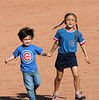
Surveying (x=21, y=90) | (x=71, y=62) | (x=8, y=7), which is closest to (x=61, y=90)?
(x=21, y=90)

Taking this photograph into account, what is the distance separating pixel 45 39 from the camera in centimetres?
1536

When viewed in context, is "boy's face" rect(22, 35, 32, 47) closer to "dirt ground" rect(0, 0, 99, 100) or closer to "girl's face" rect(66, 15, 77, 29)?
"girl's face" rect(66, 15, 77, 29)

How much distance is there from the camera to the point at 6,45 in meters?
14.8

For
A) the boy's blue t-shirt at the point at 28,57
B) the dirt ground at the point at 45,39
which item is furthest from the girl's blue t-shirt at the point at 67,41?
the dirt ground at the point at 45,39

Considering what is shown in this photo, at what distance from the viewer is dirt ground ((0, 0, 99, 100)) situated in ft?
31.7

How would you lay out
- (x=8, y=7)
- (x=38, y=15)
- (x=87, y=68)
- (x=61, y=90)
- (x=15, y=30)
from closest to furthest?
(x=61, y=90) → (x=87, y=68) → (x=15, y=30) → (x=38, y=15) → (x=8, y=7)

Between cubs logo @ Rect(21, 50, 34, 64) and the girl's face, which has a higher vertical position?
the girl's face

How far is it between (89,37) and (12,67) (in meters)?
4.48

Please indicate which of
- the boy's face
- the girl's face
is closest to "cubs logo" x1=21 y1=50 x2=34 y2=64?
the boy's face

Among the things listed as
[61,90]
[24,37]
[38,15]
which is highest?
[38,15]

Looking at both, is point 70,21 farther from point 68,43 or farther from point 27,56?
point 27,56

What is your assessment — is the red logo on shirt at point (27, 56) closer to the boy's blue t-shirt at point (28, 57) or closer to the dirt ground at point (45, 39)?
the boy's blue t-shirt at point (28, 57)

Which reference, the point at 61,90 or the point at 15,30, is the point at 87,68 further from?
the point at 15,30

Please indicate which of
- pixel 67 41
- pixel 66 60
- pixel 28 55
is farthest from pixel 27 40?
pixel 66 60
